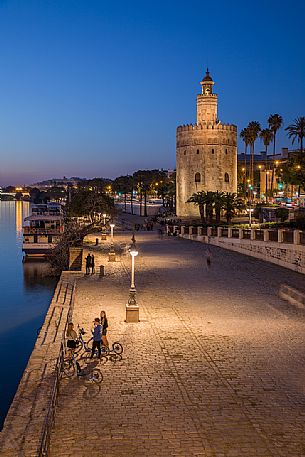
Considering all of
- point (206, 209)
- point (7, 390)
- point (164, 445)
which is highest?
point (206, 209)

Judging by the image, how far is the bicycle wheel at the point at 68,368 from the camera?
13.1 meters

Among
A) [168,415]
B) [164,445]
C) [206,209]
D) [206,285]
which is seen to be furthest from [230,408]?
[206,209]

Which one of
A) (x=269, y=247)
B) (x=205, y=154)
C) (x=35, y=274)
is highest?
(x=205, y=154)

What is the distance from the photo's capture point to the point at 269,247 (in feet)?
112

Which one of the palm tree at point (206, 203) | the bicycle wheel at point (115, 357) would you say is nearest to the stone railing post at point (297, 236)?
the bicycle wheel at point (115, 357)

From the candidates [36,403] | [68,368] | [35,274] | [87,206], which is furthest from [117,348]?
[87,206]

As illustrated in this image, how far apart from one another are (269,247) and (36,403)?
81.8ft

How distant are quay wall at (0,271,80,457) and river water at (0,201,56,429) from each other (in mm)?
2425

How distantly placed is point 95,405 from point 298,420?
406 centimetres

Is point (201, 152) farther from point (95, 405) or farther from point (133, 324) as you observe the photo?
point (95, 405)

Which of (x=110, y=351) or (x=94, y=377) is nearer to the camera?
(x=94, y=377)

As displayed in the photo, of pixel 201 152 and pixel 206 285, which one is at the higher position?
pixel 201 152

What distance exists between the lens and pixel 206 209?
204ft

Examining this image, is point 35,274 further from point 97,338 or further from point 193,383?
point 193,383
